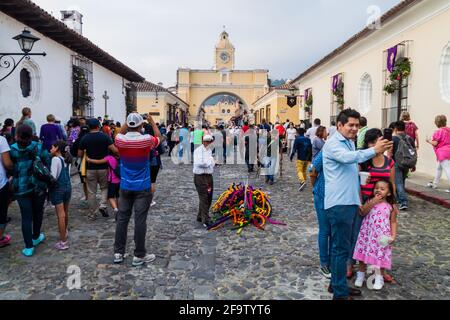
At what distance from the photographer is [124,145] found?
438cm

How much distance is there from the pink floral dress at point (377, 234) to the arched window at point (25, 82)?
10.3 metres

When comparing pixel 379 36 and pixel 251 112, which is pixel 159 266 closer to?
pixel 379 36

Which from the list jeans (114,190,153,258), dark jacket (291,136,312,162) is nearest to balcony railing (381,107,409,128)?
dark jacket (291,136,312,162)

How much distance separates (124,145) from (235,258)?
198cm

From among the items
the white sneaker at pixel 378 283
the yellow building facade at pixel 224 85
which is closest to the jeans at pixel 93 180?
the white sneaker at pixel 378 283

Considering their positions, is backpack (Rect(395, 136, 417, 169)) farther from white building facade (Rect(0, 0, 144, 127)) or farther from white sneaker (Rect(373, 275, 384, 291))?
white building facade (Rect(0, 0, 144, 127))

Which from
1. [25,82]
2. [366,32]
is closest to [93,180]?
[25,82]

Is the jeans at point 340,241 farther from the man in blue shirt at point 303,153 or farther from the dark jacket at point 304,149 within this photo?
the dark jacket at point 304,149

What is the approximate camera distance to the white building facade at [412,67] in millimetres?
10031

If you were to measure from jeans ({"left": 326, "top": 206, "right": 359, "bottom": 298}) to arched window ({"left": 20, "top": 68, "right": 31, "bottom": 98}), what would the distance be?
1030 centimetres

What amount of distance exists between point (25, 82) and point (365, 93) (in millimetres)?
12480

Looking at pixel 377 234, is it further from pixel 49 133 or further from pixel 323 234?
pixel 49 133

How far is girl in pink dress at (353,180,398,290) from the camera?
380 cm
